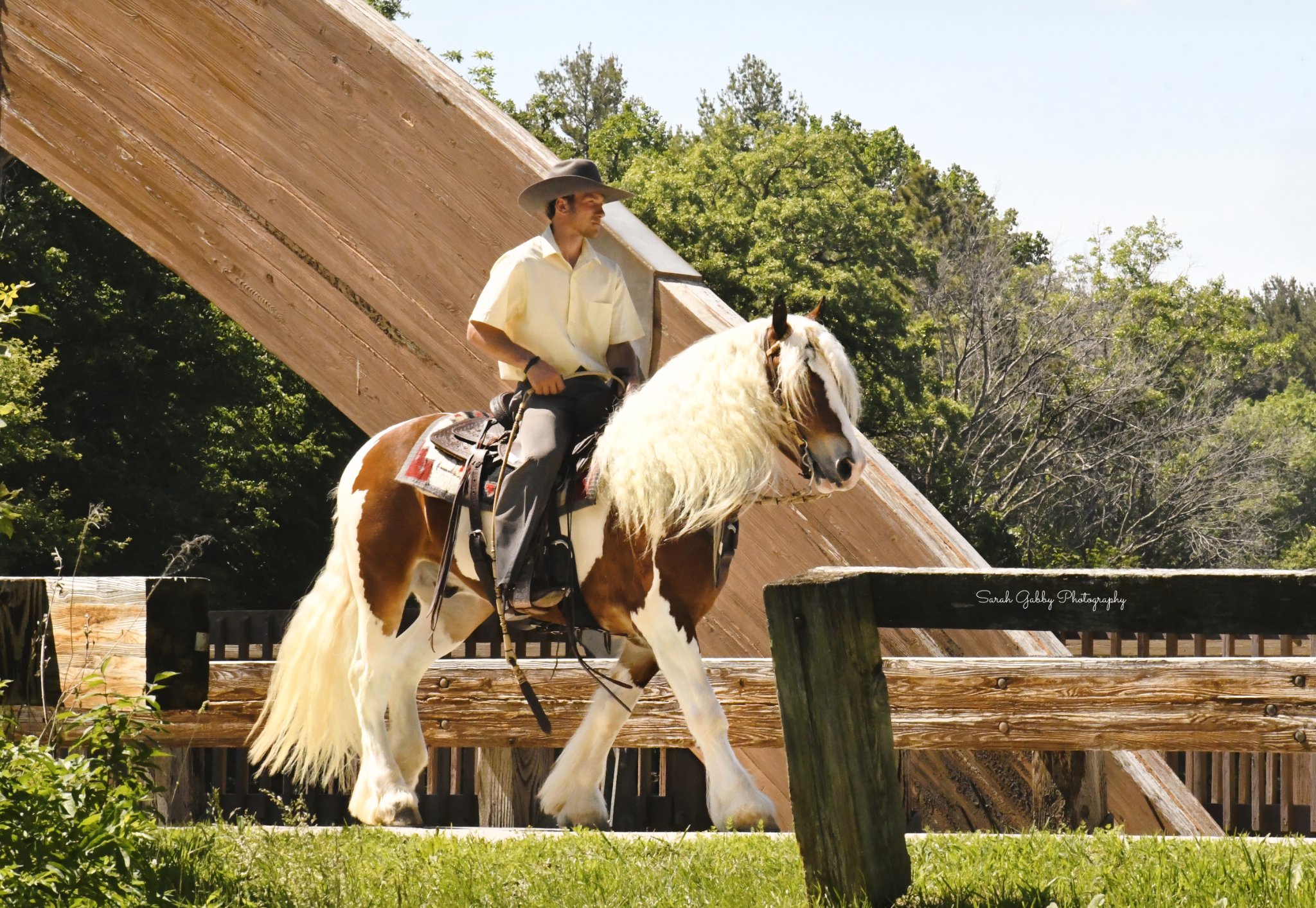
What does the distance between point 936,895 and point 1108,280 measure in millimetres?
31779

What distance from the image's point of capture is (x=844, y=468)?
4.23 meters

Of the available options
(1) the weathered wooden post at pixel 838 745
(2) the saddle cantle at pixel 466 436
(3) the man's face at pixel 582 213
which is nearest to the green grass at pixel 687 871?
(1) the weathered wooden post at pixel 838 745

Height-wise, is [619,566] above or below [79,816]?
above

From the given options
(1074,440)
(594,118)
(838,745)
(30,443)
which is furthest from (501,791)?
(594,118)

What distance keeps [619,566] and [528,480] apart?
42cm

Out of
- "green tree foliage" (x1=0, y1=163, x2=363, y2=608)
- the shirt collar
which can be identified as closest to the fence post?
the shirt collar

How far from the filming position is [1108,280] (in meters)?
33.0

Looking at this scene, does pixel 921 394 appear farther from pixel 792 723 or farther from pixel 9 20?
pixel 792 723

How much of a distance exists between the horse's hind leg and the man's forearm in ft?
2.80

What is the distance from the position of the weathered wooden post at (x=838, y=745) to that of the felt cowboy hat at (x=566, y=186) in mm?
2183

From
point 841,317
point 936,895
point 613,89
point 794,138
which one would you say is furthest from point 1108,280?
point 936,895

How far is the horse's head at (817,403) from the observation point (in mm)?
4238

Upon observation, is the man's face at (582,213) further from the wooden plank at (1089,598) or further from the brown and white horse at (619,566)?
the wooden plank at (1089,598)

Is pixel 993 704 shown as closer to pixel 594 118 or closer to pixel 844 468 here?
pixel 844 468
